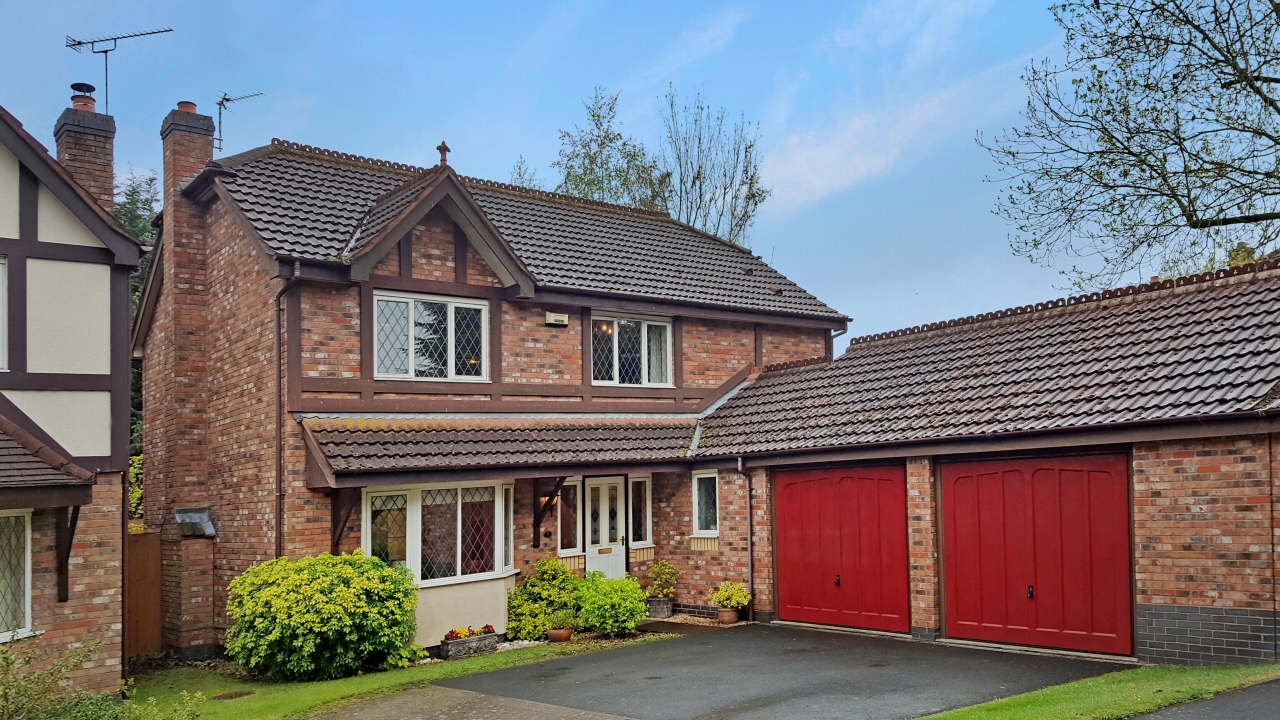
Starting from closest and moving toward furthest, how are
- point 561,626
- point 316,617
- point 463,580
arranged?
1. point 316,617
2. point 463,580
3. point 561,626

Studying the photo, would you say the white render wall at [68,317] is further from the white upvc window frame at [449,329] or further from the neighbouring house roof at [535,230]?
the white upvc window frame at [449,329]

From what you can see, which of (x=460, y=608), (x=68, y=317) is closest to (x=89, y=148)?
(x=68, y=317)

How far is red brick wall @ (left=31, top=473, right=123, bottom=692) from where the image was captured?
12445mm

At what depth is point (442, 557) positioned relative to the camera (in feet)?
52.3

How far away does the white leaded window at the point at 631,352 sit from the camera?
1927 centimetres

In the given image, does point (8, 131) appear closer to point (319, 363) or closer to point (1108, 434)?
point (319, 363)

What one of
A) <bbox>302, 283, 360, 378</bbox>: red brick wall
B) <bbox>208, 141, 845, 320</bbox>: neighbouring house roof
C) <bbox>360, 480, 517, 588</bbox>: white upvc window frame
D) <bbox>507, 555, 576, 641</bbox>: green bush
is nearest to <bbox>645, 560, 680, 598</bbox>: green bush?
<bbox>507, 555, 576, 641</bbox>: green bush

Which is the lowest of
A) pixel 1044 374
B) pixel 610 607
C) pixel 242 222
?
pixel 610 607

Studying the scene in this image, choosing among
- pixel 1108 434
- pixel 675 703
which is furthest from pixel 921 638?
pixel 675 703

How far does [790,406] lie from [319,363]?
26.3ft

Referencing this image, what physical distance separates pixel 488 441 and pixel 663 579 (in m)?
4.74

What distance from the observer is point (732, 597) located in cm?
1772

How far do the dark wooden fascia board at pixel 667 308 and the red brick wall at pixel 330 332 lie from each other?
10.5ft

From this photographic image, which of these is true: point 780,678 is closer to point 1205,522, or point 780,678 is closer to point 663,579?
point 1205,522
